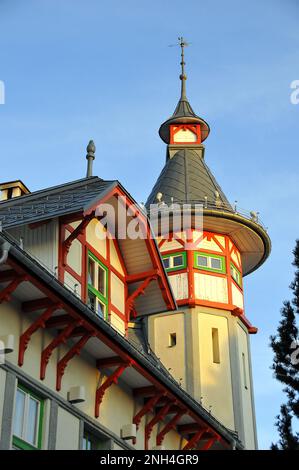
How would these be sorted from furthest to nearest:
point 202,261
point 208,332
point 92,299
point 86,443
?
point 202,261 < point 208,332 < point 92,299 < point 86,443

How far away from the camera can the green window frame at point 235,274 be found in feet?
130

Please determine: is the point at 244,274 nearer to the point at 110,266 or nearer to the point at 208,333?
the point at 208,333

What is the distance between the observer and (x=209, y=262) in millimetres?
39031

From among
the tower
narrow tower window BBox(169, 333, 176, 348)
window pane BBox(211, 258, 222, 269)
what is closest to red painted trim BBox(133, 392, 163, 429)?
the tower

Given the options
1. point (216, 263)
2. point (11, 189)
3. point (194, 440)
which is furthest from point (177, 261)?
point (194, 440)

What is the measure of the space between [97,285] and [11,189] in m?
4.92

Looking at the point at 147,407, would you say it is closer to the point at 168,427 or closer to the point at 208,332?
the point at 168,427

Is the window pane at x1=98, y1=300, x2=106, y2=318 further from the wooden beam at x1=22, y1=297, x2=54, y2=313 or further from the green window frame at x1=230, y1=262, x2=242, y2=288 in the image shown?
the green window frame at x1=230, y1=262, x2=242, y2=288

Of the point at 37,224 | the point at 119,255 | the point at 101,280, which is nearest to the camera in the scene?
the point at 37,224

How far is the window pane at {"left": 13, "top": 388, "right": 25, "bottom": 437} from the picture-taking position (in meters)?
16.9

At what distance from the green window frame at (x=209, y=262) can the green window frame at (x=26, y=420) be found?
21.3 m

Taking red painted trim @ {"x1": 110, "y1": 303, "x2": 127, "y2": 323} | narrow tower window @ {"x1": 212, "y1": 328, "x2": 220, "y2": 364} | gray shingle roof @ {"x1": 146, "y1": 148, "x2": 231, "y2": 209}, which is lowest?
red painted trim @ {"x1": 110, "y1": 303, "x2": 127, "y2": 323}

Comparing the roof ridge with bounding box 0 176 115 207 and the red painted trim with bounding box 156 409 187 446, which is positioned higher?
the roof ridge with bounding box 0 176 115 207

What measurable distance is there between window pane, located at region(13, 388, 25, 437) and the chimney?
953cm
